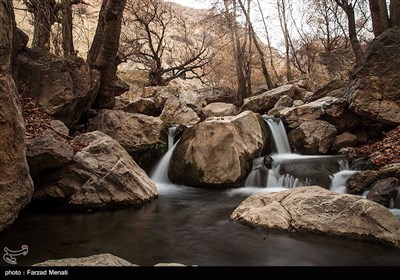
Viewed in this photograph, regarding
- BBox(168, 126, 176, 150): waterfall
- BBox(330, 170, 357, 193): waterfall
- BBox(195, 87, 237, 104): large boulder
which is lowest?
BBox(330, 170, 357, 193): waterfall

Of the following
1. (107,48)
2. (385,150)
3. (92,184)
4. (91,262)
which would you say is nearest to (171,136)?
(107,48)

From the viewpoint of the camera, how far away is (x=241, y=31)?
19.7 meters

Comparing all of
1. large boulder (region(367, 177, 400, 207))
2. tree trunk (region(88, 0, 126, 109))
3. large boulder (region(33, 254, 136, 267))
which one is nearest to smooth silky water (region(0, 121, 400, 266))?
large boulder (region(33, 254, 136, 267))

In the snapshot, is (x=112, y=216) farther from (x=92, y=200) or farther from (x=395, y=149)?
(x=395, y=149)

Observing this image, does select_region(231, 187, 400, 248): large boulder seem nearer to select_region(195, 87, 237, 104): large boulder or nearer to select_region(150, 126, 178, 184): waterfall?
select_region(150, 126, 178, 184): waterfall

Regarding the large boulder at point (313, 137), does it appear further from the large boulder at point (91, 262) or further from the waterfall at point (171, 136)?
the large boulder at point (91, 262)

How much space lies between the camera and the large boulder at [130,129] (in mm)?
9422

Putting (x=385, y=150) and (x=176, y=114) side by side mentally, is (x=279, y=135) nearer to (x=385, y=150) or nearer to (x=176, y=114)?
(x=385, y=150)

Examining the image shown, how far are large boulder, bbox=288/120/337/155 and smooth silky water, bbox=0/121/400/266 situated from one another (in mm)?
4542

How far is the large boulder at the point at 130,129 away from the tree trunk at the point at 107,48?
825mm

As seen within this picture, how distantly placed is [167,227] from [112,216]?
1.11 metres

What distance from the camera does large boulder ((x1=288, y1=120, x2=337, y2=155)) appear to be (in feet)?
31.2

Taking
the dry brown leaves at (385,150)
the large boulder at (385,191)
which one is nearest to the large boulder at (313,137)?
the dry brown leaves at (385,150)
